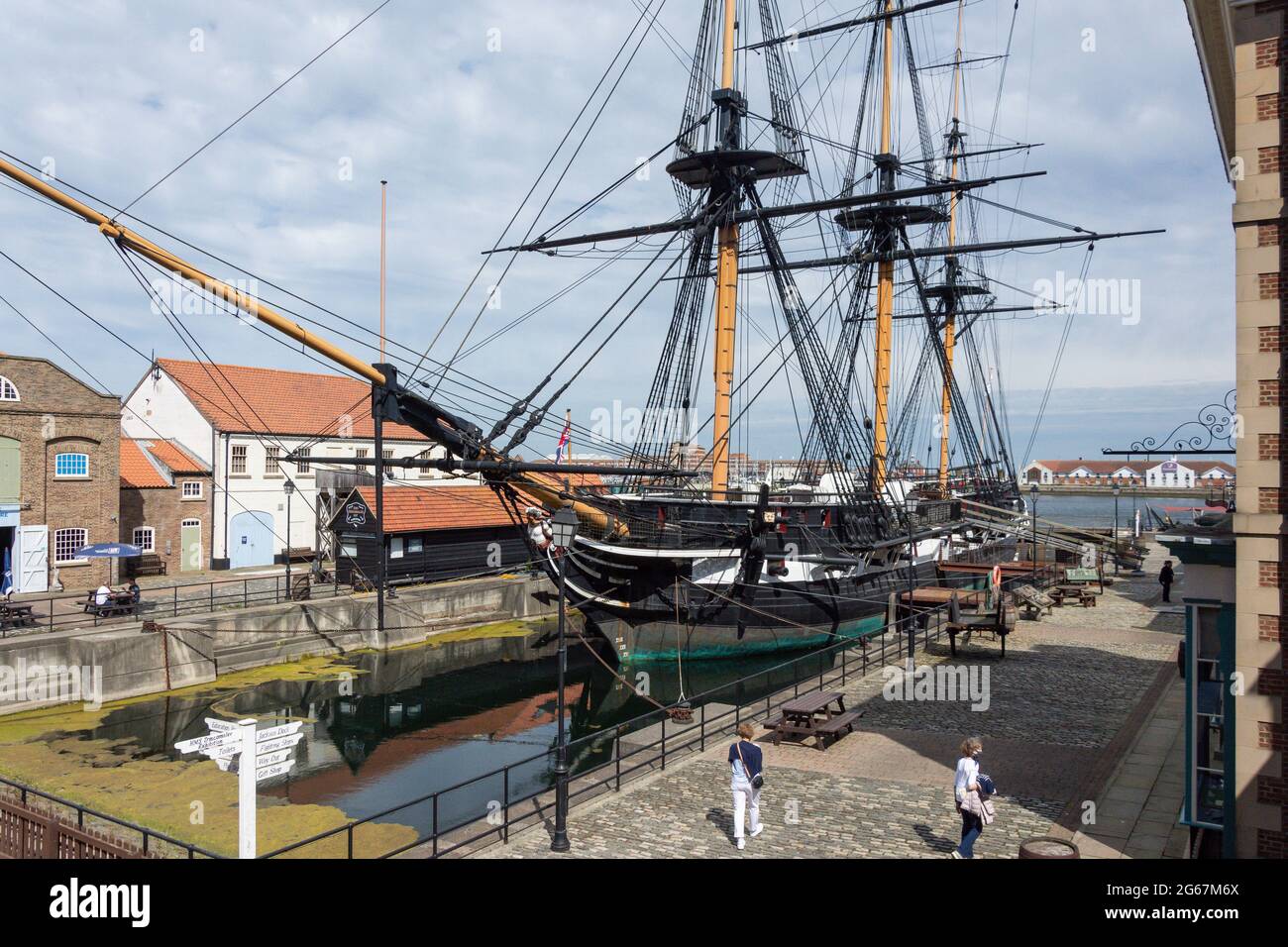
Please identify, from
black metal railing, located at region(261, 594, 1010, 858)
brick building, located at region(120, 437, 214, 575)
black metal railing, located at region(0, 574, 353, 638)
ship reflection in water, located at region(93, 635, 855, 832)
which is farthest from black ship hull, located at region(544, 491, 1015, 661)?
brick building, located at region(120, 437, 214, 575)

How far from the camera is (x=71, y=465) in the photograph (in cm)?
3303

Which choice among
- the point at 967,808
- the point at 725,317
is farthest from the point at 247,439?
the point at 967,808

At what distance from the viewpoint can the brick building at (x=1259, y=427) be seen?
29.7ft

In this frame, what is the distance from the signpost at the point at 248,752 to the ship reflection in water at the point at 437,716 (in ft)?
19.4

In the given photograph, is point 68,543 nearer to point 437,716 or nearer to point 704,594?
point 437,716

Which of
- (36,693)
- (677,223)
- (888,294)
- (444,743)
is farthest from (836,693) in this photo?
(888,294)

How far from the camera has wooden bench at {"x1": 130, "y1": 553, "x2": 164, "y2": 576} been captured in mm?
37188

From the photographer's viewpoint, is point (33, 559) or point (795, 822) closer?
point (795, 822)

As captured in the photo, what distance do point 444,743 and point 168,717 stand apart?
734 cm

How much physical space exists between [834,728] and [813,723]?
385 mm

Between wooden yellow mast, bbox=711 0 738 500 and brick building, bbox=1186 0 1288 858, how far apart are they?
65.7 ft

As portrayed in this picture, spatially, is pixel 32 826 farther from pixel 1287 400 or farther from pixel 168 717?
pixel 1287 400

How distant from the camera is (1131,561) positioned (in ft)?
155
